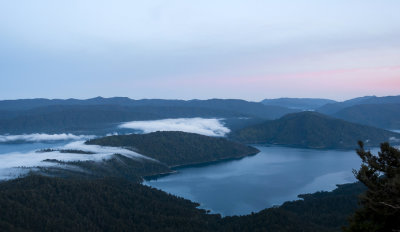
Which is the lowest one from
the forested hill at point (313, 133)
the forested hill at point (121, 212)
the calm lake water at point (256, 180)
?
the calm lake water at point (256, 180)

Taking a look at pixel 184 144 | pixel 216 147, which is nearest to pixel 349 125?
pixel 216 147

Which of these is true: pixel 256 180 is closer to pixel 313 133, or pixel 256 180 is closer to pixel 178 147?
pixel 178 147

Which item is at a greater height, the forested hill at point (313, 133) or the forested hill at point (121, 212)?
the forested hill at point (313, 133)

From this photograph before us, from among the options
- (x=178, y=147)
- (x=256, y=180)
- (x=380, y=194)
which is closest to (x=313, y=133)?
(x=178, y=147)

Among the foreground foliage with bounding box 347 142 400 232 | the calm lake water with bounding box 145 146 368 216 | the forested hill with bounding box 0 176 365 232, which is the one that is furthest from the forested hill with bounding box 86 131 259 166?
the foreground foliage with bounding box 347 142 400 232

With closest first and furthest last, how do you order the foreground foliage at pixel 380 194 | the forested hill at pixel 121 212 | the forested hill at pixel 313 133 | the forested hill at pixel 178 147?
the foreground foliage at pixel 380 194 < the forested hill at pixel 121 212 < the forested hill at pixel 178 147 < the forested hill at pixel 313 133

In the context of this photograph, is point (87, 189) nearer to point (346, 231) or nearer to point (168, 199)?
point (168, 199)

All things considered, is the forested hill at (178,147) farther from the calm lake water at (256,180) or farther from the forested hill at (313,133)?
the forested hill at (313,133)

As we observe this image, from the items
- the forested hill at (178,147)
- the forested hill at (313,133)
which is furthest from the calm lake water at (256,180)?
the forested hill at (313,133)
